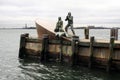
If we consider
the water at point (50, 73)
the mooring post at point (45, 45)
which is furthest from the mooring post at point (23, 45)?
the mooring post at point (45, 45)

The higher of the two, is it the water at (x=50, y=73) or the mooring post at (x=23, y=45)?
the mooring post at (x=23, y=45)

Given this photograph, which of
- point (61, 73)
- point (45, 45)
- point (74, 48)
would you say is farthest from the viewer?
point (45, 45)

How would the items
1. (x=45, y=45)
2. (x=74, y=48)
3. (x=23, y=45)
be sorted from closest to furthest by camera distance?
(x=74, y=48) → (x=45, y=45) → (x=23, y=45)

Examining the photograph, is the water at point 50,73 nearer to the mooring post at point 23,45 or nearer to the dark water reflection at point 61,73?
the dark water reflection at point 61,73

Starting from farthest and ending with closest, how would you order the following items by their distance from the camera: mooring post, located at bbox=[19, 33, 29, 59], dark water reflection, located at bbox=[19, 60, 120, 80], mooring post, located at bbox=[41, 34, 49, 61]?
mooring post, located at bbox=[19, 33, 29, 59], mooring post, located at bbox=[41, 34, 49, 61], dark water reflection, located at bbox=[19, 60, 120, 80]

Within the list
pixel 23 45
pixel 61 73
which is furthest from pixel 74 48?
pixel 23 45

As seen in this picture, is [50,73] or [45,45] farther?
[45,45]

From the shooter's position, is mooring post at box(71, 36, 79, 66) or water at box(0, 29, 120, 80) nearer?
water at box(0, 29, 120, 80)

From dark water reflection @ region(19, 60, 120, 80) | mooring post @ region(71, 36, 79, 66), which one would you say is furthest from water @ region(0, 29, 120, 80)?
mooring post @ region(71, 36, 79, 66)

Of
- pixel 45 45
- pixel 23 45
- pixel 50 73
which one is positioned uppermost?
pixel 45 45

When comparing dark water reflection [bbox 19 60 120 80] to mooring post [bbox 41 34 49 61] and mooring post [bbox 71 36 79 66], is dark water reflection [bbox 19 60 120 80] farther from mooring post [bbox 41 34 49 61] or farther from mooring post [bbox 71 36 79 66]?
mooring post [bbox 41 34 49 61]

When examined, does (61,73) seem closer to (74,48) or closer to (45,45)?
(74,48)

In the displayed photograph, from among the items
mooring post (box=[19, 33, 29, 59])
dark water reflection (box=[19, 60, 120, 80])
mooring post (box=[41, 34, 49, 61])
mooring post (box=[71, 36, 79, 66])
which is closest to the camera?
dark water reflection (box=[19, 60, 120, 80])

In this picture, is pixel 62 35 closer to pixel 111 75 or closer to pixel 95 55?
pixel 95 55
